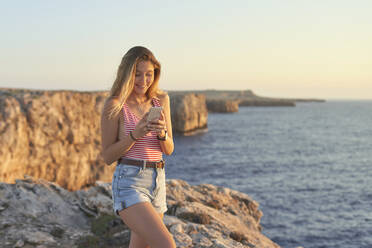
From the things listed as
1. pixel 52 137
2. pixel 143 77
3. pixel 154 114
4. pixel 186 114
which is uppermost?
pixel 143 77

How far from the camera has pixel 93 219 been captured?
29.8ft

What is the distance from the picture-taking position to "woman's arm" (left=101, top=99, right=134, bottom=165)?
360 centimetres

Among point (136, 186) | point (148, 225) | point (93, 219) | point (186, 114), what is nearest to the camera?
point (148, 225)

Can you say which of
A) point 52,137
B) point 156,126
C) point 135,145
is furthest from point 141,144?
point 52,137

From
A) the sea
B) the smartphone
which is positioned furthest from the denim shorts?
the sea

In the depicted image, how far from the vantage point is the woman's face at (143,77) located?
3.84 m

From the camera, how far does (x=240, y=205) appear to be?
1185 centimetres

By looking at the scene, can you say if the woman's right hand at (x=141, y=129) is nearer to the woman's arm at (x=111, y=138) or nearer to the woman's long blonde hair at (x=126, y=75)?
the woman's arm at (x=111, y=138)

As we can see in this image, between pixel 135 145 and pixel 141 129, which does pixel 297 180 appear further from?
pixel 141 129

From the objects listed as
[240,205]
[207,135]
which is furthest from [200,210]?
[207,135]

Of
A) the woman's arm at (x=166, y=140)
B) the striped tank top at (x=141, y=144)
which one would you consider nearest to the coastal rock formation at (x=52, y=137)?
the woman's arm at (x=166, y=140)

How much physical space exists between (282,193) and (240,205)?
674 inches

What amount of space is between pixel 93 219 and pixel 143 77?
6.30 m

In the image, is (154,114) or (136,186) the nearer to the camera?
(154,114)
